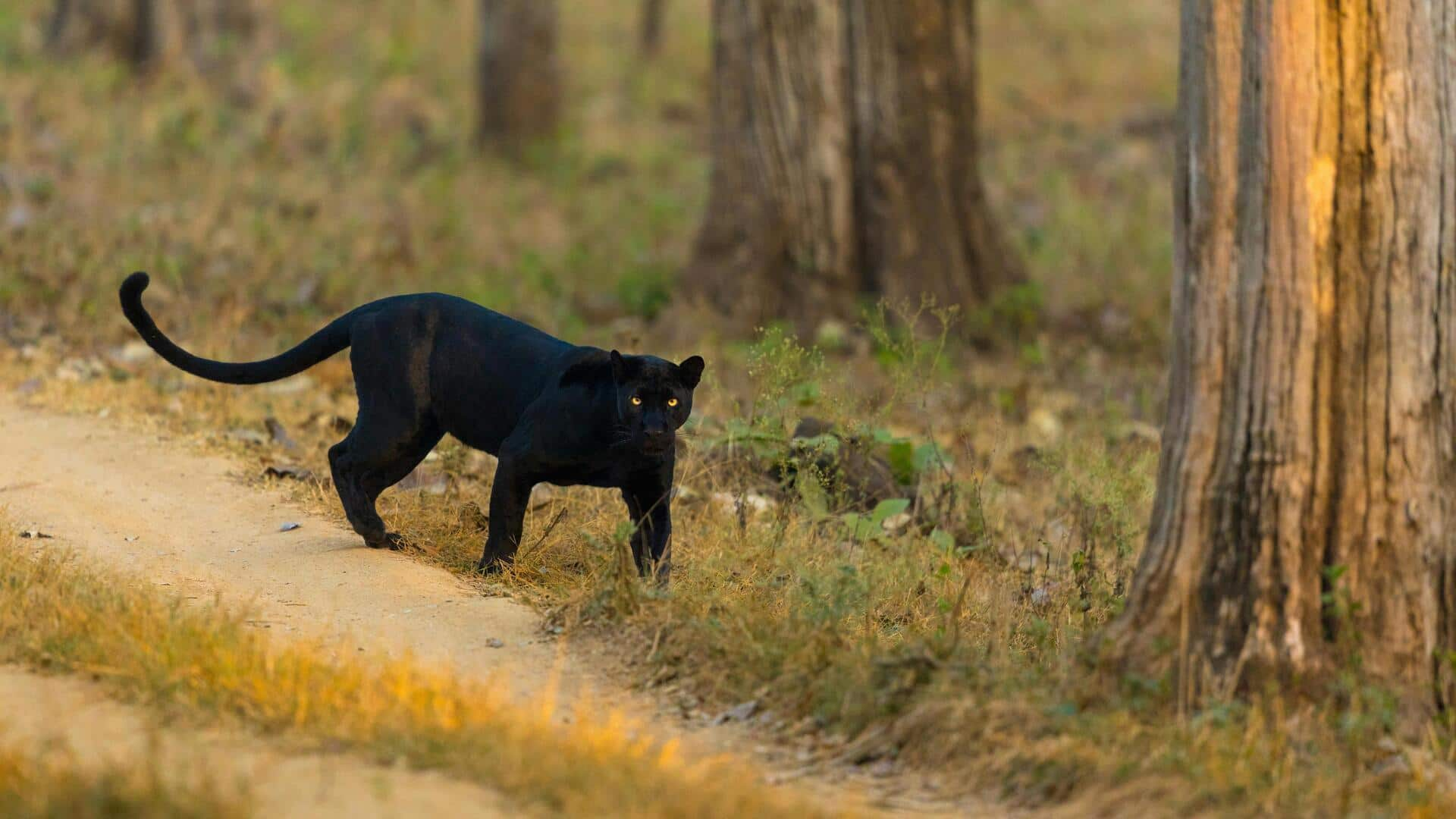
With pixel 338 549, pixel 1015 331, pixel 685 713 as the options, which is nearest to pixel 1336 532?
pixel 685 713

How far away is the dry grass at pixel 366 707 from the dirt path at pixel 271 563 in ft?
0.73

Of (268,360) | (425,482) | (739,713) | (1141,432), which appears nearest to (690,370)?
(739,713)

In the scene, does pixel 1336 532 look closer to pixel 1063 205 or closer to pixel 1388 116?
pixel 1388 116

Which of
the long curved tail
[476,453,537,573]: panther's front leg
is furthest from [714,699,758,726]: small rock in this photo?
the long curved tail

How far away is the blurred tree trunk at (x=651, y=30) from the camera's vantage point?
23.8 meters

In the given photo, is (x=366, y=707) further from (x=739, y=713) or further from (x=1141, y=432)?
(x=1141, y=432)

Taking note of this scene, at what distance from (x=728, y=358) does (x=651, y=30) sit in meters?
14.1

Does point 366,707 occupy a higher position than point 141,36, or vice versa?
point 141,36

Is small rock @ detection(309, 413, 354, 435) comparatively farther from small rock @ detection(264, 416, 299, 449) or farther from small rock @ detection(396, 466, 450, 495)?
small rock @ detection(396, 466, 450, 495)

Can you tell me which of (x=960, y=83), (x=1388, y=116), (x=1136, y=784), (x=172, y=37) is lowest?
(x=1136, y=784)

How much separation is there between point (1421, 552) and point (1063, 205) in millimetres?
11867

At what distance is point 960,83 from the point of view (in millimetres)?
12250

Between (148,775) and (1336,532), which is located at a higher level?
(1336,532)

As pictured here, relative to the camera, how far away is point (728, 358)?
1089cm
